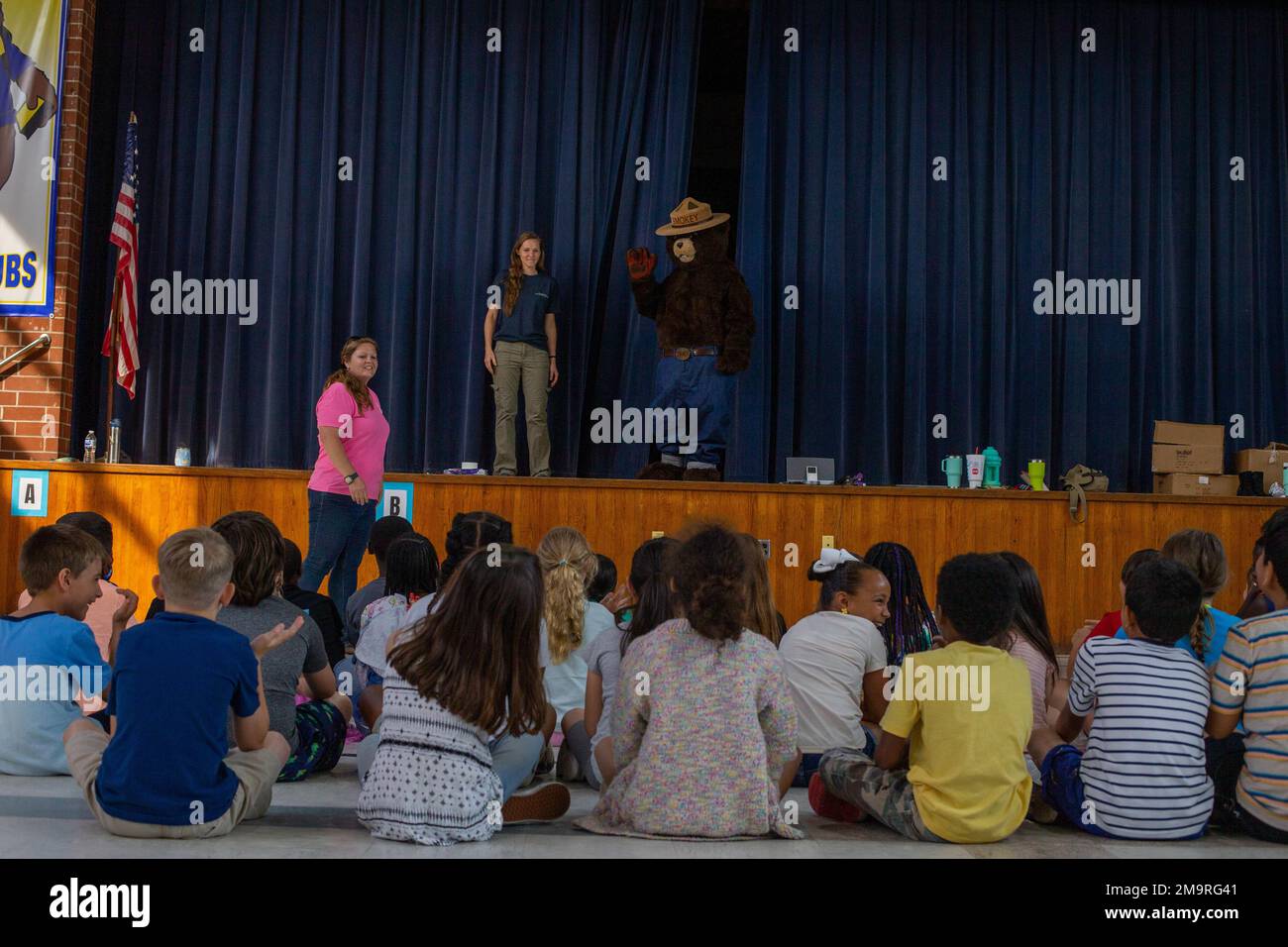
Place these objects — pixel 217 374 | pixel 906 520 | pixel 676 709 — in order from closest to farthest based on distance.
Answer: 1. pixel 676 709
2. pixel 906 520
3. pixel 217 374

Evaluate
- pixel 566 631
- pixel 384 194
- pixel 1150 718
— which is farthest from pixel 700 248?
pixel 1150 718

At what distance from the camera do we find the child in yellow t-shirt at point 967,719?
282 cm

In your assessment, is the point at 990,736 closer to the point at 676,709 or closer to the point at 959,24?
the point at 676,709

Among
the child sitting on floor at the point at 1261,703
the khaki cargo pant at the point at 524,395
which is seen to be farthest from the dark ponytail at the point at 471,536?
the khaki cargo pant at the point at 524,395

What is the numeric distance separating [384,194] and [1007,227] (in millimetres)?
4062

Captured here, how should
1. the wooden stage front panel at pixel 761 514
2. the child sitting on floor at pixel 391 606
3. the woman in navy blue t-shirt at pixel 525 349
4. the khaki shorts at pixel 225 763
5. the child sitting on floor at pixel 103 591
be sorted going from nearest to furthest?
the khaki shorts at pixel 225 763 < the child sitting on floor at pixel 391 606 < the child sitting on floor at pixel 103 591 < the wooden stage front panel at pixel 761 514 < the woman in navy blue t-shirt at pixel 525 349

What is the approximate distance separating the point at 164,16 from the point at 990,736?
7.38 m

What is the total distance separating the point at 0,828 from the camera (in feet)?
9.24

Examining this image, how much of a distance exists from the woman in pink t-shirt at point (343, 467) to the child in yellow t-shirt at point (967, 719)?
342cm

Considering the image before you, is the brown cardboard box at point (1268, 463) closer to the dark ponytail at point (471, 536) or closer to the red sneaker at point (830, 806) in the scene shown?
the red sneaker at point (830, 806)

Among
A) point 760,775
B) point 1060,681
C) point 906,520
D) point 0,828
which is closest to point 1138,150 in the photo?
point 906,520

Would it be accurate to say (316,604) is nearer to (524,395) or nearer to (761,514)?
(761,514)
